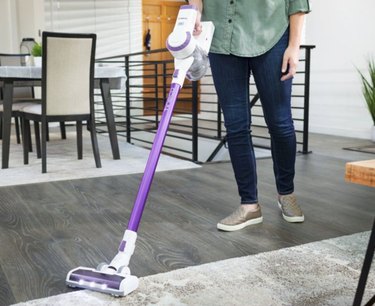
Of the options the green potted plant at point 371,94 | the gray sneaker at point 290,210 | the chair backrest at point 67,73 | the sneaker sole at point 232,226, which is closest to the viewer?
the sneaker sole at point 232,226

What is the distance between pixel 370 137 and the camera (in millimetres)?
4629

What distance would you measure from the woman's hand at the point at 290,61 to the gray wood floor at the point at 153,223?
577 millimetres

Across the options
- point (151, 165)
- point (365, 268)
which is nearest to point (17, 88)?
point (151, 165)

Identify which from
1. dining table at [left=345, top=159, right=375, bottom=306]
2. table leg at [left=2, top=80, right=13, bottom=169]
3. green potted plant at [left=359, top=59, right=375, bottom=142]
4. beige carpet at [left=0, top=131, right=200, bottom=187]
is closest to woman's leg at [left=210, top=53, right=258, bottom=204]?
dining table at [left=345, top=159, right=375, bottom=306]

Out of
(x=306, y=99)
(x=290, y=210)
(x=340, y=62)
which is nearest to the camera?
(x=290, y=210)

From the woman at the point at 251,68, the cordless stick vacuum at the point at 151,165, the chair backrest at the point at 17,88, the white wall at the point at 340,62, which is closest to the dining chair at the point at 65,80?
the woman at the point at 251,68

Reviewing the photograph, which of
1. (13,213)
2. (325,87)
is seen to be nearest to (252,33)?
(13,213)

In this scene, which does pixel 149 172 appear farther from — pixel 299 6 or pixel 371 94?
pixel 371 94

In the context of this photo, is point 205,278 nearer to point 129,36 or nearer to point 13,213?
point 13,213

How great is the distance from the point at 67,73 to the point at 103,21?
13.8 feet

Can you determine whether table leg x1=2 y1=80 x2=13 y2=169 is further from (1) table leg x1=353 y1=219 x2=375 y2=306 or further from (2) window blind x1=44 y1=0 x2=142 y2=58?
(2) window blind x1=44 y1=0 x2=142 y2=58

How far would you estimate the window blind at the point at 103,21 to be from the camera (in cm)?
650

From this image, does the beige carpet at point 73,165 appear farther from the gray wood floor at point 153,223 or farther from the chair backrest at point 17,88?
the chair backrest at point 17,88

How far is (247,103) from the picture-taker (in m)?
1.72
